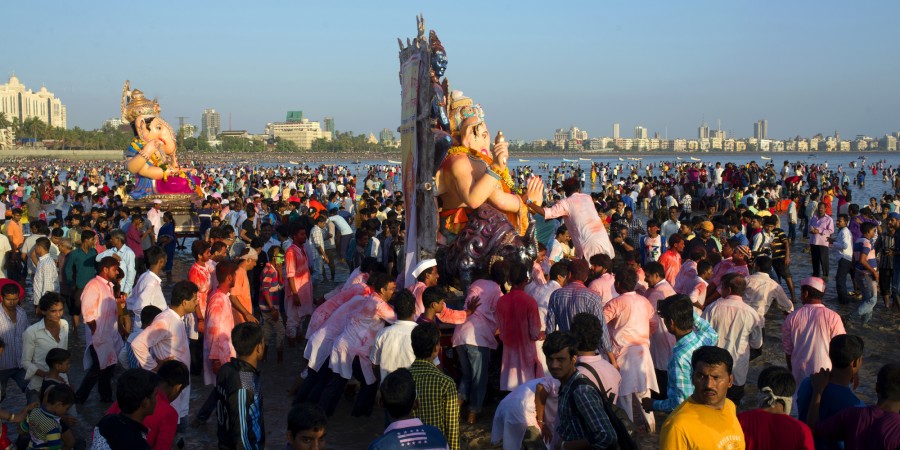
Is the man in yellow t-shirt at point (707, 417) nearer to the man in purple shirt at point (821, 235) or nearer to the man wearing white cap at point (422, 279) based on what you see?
the man wearing white cap at point (422, 279)

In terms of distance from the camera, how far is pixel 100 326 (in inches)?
280

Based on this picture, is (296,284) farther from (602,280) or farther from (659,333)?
(659,333)

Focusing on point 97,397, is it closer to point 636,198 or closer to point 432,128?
point 432,128

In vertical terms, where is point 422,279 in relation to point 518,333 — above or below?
above

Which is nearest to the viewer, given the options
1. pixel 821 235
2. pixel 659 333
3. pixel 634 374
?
pixel 634 374

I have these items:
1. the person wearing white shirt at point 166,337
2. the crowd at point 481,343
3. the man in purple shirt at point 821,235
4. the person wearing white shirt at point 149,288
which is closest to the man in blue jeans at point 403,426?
the crowd at point 481,343

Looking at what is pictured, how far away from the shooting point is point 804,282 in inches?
240

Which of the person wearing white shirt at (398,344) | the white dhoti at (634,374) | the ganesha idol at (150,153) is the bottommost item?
the white dhoti at (634,374)

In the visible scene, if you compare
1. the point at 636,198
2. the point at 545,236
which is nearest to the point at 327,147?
the point at 636,198

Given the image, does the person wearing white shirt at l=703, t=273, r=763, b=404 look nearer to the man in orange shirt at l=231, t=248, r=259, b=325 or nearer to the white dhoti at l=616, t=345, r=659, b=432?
the white dhoti at l=616, t=345, r=659, b=432

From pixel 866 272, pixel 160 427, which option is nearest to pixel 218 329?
pixel 160 427

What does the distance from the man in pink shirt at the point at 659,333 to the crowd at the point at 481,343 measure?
19mm

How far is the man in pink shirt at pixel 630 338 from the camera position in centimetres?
619

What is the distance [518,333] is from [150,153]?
45.2 feet
